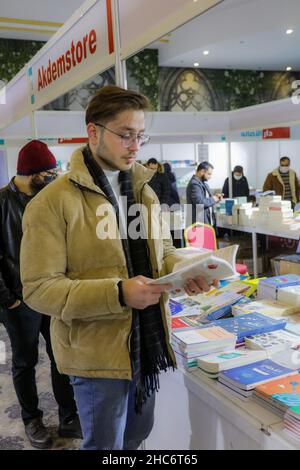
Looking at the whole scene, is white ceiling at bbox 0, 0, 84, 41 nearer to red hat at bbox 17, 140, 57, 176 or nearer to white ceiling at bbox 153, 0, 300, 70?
white ceiling at bbox 153, 0, 300, 70

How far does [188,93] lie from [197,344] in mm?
9855

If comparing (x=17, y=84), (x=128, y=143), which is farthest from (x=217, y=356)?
(x=17, y=84)

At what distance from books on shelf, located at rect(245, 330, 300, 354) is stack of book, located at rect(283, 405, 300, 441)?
1.30 feet

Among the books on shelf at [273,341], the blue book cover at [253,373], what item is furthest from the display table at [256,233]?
the blue book cover at [253,373]

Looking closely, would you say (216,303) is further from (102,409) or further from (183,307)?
(102,409)

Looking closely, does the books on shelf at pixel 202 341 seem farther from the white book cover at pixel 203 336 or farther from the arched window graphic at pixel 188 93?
the arched window graphic at pixel 188 93

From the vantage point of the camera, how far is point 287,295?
2043mm

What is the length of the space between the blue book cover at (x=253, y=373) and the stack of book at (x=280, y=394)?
2 centimetres

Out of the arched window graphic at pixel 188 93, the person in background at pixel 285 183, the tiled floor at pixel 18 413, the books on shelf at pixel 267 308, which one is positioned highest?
the arched window graphic at pixel 188 93

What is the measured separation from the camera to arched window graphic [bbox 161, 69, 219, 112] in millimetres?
10336

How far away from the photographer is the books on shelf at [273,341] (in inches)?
61.0

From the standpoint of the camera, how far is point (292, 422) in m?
1.12

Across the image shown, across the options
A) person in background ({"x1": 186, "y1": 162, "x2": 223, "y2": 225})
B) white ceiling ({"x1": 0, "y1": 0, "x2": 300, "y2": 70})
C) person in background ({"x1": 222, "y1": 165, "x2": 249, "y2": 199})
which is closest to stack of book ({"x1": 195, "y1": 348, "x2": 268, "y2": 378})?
person in background ({"x1": 186, "y1": 162, "x2": 223, "y2": 225})

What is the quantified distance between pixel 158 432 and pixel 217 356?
530 millimetres
